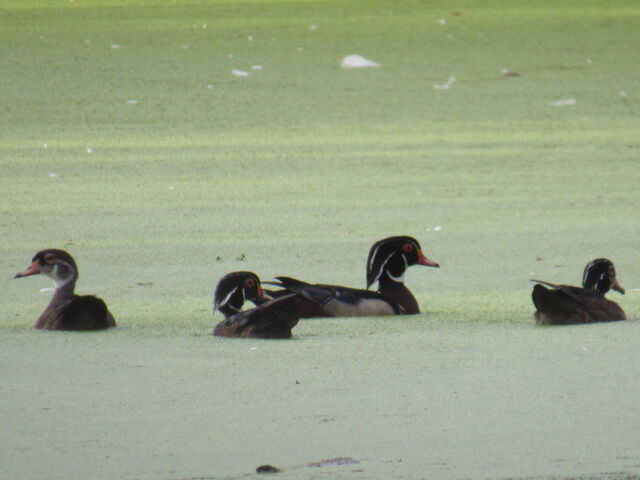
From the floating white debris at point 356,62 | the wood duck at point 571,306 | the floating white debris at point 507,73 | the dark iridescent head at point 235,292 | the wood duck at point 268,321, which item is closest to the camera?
the wood duck at point 268,321

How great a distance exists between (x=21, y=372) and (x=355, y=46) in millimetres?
9287

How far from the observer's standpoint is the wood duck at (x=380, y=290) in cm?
618

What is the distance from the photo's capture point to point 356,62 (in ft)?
44.8

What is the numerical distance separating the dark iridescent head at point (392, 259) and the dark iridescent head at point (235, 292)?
69 cm

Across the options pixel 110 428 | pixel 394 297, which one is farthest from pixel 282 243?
pixel 110 428

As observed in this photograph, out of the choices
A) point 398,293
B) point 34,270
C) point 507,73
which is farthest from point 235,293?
point 507,73

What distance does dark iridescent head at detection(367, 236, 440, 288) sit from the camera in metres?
6.59

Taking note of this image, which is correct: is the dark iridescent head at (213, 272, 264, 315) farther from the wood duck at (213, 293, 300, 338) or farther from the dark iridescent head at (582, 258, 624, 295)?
the dark iridescent head at (582, 258, 624, 295)

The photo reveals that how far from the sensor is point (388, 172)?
10469 mm

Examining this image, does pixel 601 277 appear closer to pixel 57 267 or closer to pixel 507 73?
pixel 57 267

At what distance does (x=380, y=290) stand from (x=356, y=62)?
7.34 m

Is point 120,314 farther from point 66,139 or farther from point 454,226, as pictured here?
point 66,139

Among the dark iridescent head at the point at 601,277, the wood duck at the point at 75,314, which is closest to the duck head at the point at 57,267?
the wood duck at the point at 75,314

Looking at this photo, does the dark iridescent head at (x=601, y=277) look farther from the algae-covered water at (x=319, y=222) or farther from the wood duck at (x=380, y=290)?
the wood duck at (x=380, y=290)
